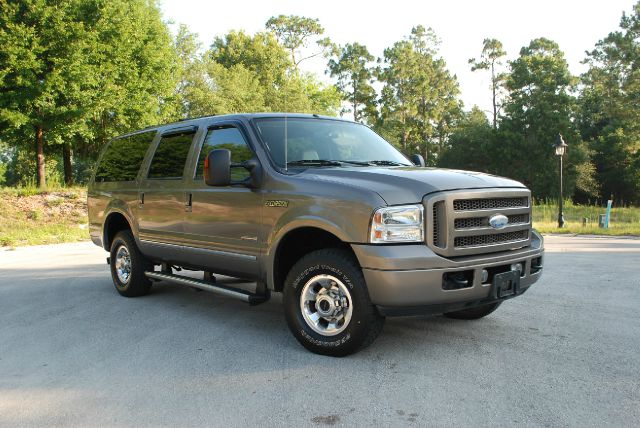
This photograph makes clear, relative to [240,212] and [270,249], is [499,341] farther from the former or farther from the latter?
[240,212]

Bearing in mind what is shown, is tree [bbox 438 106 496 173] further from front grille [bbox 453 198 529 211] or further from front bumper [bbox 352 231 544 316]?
front bumper [bbox 352 231 544 316]

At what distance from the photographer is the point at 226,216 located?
525cm

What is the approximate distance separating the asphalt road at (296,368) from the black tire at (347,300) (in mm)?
139

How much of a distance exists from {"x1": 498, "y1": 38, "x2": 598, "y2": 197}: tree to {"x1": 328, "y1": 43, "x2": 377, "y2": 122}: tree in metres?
16.4

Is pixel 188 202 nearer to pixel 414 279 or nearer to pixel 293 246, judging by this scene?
pixel 293 246

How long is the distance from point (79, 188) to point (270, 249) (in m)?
22.5

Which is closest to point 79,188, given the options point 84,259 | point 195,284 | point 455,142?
point 84,259

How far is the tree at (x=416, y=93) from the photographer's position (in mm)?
64875

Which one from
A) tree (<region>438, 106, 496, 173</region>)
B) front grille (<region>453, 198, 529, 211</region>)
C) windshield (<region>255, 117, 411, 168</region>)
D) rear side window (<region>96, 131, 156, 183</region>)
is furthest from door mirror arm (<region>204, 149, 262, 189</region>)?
tree (<region>438, 106, 496, 173</region>)

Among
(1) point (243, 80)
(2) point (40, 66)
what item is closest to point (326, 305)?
(2) point (40, 66)

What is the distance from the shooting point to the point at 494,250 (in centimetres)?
443

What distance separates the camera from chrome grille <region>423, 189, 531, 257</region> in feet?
13.3

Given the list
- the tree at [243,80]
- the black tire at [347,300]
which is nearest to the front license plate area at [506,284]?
the black tire at [347,300]

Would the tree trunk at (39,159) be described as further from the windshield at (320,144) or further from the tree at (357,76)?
the tree at (357,76)
